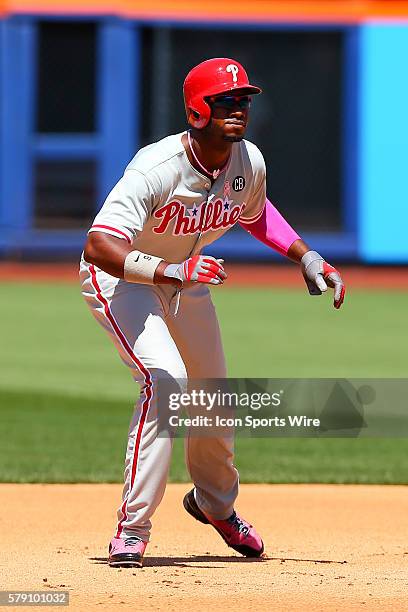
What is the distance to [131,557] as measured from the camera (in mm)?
5609

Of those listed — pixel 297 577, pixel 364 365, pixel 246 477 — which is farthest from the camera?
pixel 364 365

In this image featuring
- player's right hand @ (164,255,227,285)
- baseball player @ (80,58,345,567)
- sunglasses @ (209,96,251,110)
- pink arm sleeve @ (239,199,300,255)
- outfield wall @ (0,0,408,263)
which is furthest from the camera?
outfield wall @ (0,0,408,263)

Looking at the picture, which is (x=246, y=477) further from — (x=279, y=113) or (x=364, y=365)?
(x=279, y=113)

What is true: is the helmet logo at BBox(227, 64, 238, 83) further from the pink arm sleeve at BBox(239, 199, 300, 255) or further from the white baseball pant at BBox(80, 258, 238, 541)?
the white baseball pant at BBox(80, 258, 238, 541)

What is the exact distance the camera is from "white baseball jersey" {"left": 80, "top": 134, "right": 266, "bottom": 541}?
5.61 metres

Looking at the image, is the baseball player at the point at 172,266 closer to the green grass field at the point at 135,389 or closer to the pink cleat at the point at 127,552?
the pink cleat at the point at 127,552

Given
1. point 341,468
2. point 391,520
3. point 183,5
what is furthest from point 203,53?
point 391,520

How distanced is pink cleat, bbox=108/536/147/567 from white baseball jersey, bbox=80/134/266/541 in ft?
0.10

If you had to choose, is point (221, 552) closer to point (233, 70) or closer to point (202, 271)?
point (202, 271)

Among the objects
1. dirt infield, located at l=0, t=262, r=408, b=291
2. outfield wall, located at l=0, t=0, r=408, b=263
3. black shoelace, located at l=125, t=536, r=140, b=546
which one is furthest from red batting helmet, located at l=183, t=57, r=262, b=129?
outfield wall, located at l=0, t=0, r=408, b=263

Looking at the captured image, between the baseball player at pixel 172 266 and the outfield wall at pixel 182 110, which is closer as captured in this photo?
the baseball player at pixel 172 266

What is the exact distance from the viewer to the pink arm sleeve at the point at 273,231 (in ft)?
20.5

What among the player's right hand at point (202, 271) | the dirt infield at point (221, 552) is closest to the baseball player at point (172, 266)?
the player's right hand at point (202, 271)

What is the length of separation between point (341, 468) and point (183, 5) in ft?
44.8
